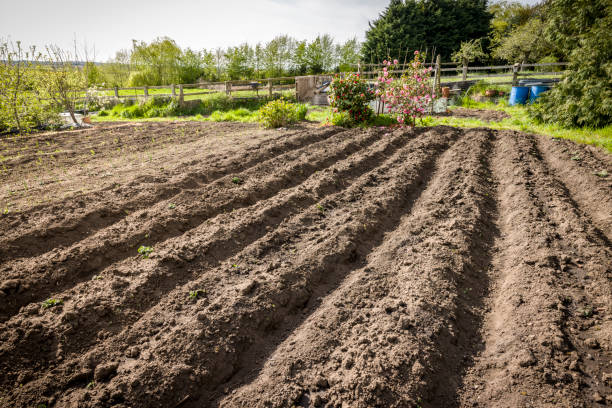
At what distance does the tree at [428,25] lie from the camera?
1160 inches

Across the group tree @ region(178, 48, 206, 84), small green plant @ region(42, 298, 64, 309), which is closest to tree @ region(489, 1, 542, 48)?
tree @ region(178, 48, 206, 84)

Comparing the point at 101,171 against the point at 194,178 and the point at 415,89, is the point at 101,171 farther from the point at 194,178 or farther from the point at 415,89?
the point at 415,89

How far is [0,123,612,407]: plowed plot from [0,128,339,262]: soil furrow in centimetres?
3

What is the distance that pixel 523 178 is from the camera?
5.15 metres

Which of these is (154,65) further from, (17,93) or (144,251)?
(144,251)

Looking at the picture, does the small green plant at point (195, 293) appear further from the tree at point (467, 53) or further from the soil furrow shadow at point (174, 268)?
the tree at point (467, 53)

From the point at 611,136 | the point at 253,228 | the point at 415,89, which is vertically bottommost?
the point at 253,228

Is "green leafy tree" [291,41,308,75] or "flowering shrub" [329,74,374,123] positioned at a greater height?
"green leafy tree" [291,41,308,75]

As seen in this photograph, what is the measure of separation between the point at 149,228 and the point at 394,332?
3029mm

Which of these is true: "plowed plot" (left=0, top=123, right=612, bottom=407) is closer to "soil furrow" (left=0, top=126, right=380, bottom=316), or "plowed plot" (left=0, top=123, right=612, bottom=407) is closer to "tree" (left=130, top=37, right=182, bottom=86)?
"soil furrow" (left=0, top=126, right=380, bottom=316)

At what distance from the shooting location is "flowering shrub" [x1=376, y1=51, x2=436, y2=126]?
8352 millimetres

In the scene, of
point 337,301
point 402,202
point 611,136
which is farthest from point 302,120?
point 337,301

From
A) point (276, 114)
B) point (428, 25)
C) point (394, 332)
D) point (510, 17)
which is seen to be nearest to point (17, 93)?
point (276, 114)

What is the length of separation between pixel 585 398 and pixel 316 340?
1.73 metres
